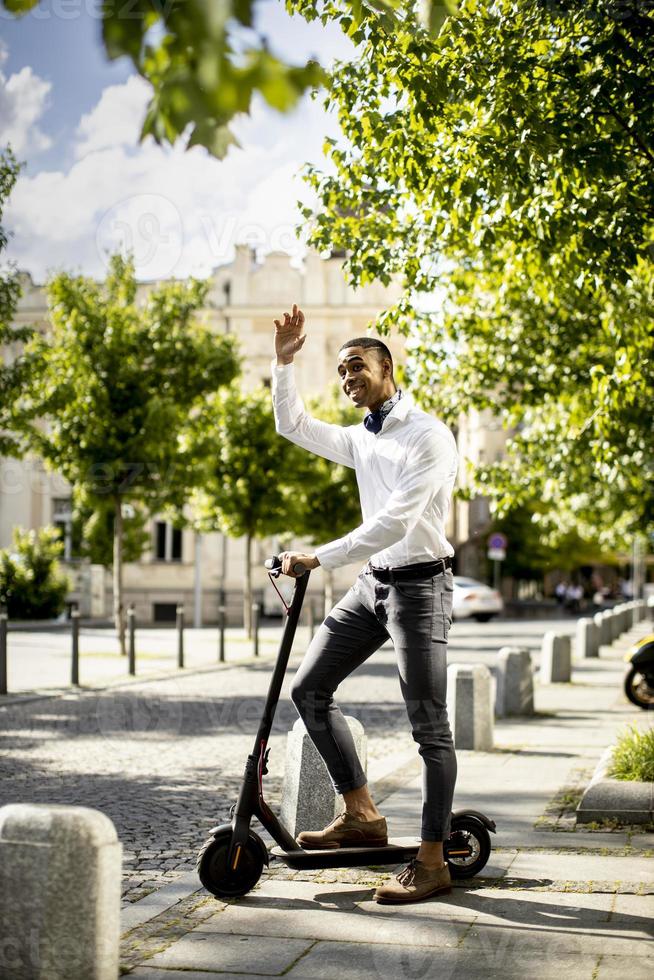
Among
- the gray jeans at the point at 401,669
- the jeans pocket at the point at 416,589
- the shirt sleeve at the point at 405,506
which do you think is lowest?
the gray jeans at the point at 401,669

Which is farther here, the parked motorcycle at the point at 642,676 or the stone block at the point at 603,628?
the stone block at the point at 603,628

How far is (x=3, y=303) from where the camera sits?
15.2 m

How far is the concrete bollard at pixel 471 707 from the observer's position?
916 cm

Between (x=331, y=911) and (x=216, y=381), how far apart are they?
1776 centimetres

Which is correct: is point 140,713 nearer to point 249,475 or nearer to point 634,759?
point 634,759

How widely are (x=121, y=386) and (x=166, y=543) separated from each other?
2411cm

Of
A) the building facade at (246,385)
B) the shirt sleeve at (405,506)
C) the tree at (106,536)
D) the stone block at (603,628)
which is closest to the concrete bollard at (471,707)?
the shirt sleeve at (405,506)

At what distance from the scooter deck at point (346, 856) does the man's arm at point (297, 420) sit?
152cm

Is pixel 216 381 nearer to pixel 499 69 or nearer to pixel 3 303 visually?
pixel 3 303

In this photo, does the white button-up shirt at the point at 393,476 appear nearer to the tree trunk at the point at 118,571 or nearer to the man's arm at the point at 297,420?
the man's arm at the point at 297,420

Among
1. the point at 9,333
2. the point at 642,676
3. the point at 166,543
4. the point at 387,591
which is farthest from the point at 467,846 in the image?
the point at 166,543

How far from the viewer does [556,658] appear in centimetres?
1595

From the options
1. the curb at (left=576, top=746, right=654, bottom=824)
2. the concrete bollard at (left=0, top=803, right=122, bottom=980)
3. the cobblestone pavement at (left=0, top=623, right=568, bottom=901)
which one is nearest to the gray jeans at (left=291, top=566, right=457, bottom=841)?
the cobblestone pavement at (left=0, top=623, right=568, bottom=901)

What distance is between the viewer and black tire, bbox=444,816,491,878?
187 inches
